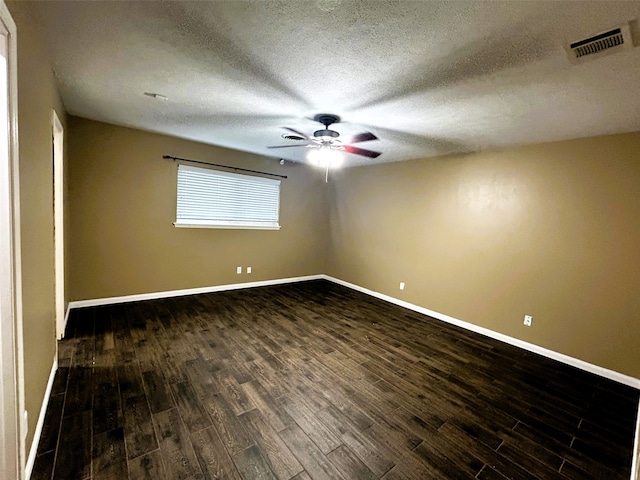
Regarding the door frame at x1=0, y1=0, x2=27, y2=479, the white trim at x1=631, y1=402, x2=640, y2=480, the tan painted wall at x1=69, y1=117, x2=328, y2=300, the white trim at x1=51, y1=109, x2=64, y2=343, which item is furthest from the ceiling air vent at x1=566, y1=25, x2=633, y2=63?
the tan painted wall at x1=69, y1=117, x2=328, y2=300

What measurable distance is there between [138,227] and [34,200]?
247 centimetres

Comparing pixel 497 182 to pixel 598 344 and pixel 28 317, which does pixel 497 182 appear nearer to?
pixel 598 344

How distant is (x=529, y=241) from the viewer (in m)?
3.30

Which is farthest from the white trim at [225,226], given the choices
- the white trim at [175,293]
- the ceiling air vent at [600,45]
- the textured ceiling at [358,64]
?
the ceiling air vent at [600,45]

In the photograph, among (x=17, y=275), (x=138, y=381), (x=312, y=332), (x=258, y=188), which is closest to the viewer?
(x=17, y=275)

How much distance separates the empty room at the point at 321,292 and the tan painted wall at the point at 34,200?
27mm

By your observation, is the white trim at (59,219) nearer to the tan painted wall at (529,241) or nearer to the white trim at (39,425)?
the white trim at (39,425)

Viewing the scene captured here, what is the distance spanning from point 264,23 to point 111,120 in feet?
9.89

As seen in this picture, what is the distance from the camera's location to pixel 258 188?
5008mm

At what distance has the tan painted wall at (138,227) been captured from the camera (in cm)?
350

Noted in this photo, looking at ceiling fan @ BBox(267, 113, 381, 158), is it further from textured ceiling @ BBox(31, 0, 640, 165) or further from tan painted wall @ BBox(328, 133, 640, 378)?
tan painted wall @ BBox(328, 133, 640, 378)

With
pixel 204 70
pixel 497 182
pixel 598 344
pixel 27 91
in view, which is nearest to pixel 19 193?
pixel 27 91

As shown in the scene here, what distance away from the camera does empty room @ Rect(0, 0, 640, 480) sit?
1470mm

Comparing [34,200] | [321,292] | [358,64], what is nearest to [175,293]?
[321,292]
